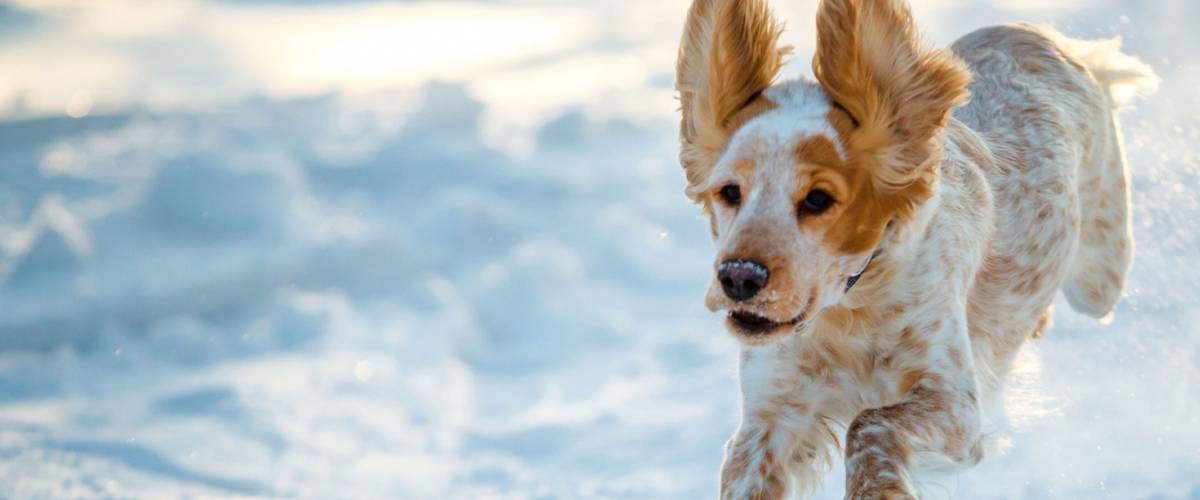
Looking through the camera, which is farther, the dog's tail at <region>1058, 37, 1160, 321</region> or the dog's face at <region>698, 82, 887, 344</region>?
the dog's tail at <region>1058, 37, 1160, 321</region>

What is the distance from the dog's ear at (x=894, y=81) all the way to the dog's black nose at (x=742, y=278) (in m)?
0.53

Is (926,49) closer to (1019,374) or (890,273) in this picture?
(890,273)

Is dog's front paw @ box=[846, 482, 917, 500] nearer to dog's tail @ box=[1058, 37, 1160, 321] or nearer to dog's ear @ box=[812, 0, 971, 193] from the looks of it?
dog's ear @ box=[812, 0, 971, 193]

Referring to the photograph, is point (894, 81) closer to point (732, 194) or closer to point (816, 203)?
point (816, 203)

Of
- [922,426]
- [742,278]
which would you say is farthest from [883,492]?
[742,278]

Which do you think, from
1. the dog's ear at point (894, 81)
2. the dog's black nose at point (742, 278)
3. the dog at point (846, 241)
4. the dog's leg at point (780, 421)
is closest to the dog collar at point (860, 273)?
the dog at point (846, 241)

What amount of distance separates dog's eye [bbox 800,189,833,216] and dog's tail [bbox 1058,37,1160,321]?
8.56 ft

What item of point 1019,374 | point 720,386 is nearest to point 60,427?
point 720,386

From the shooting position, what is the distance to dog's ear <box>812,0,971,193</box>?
3666 mm

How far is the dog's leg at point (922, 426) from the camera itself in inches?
145

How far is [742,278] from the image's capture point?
Answer: 3.33m

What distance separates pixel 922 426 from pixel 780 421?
51cm

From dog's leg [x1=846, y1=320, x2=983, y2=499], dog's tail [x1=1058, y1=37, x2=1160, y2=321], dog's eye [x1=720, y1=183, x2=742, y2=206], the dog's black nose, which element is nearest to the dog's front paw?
dog's leg [x1=846, y1=320, x2=983, y2=499]

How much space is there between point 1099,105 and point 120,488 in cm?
552
